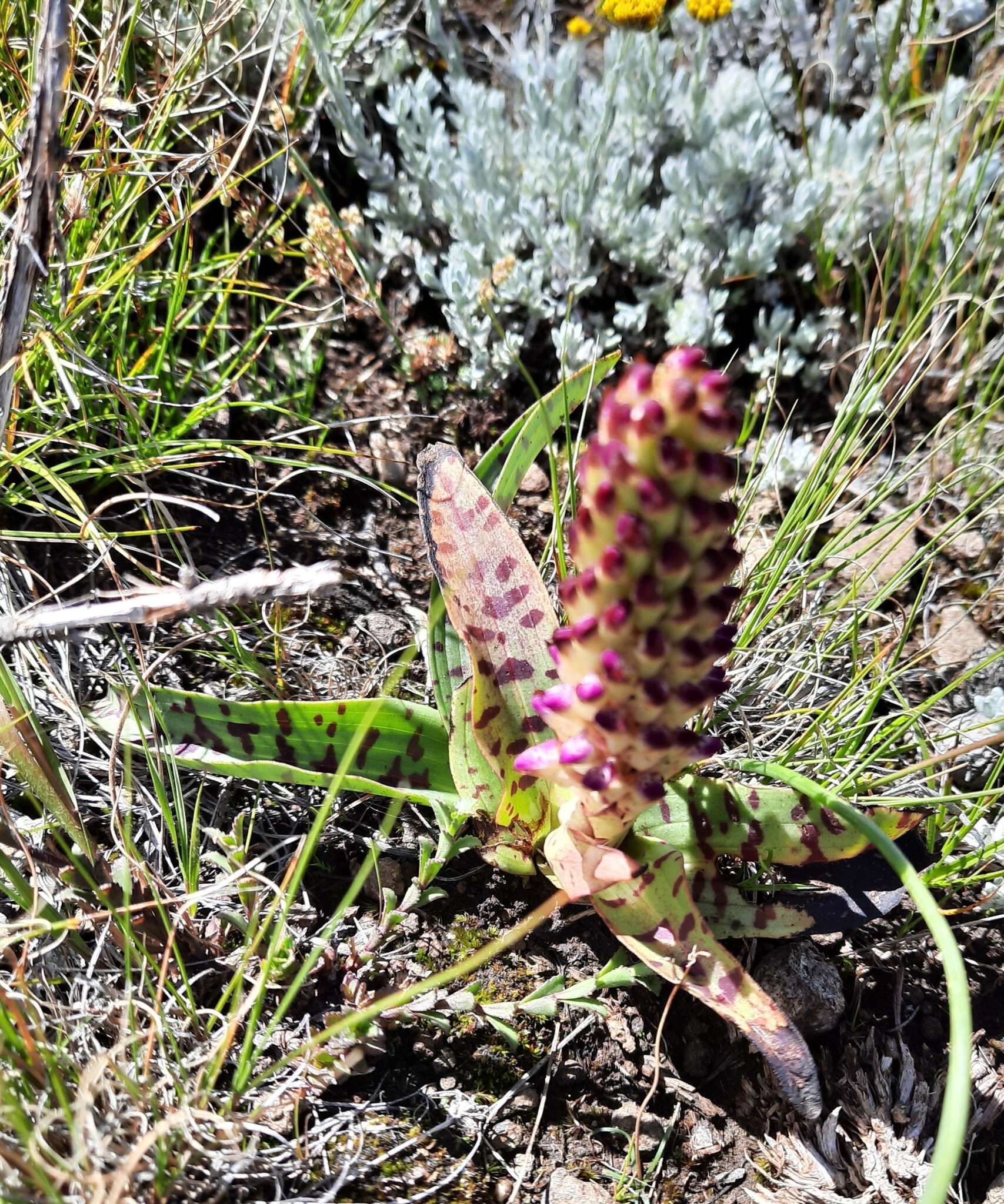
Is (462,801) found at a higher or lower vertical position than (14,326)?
lower

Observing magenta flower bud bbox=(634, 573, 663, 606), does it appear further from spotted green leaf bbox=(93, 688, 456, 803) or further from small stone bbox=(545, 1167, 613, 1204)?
small stone bbox=(545, 1167, 613, 1204)

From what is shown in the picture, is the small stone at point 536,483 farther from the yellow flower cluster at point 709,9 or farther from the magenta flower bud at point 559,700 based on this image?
the yellow flower cluster at point 709,9

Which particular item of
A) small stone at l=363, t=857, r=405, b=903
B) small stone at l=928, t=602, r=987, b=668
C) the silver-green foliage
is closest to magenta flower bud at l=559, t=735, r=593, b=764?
small stone at l=363, t=857, r=405, b=903

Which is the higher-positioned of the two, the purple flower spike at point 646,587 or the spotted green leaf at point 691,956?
the purple flower spike at point 646,587

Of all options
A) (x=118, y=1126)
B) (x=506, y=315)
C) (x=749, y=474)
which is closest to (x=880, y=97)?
(x=506, y=315)

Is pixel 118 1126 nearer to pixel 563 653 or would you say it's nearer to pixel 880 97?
pixel 563 653

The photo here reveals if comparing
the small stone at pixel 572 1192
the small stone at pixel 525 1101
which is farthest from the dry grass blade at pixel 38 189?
the small stone at pixel 572 1192
